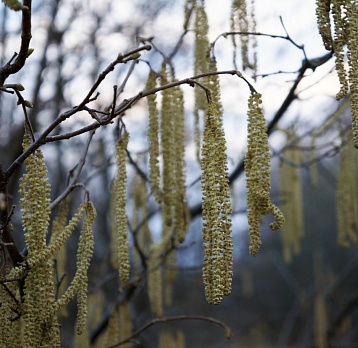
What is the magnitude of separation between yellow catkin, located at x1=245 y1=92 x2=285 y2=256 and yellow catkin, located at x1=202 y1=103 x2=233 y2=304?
0.35 feet

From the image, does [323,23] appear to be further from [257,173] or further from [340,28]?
[257,173]

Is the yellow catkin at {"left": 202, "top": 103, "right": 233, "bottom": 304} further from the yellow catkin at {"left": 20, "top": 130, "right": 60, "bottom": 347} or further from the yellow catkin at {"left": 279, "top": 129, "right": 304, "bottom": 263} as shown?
the yellow catkin at {"left": 279, "top": 129, "right": 304, "bottom": 263}

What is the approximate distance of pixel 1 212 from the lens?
49.5 inches

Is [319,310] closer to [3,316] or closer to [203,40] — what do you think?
[203,40]

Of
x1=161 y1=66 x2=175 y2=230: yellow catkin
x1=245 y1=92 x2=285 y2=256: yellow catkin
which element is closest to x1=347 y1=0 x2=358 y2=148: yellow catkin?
x1=245 y1=92 x2=285 y2=256: yellow catkin

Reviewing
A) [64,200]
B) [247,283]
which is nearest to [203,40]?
[64,200]

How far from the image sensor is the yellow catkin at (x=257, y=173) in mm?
1214

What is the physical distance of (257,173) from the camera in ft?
4.01

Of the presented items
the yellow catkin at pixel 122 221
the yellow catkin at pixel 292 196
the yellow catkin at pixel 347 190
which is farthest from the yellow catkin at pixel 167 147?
the yellow catkin at pixel 292 196

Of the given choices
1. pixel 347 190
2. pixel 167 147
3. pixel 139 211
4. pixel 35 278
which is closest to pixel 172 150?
pixel 167 147

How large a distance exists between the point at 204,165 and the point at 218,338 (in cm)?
1125

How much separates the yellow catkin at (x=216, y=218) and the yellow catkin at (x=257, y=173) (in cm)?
11

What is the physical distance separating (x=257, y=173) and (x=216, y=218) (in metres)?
0.19

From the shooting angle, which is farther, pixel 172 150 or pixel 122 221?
pixel 172 150
